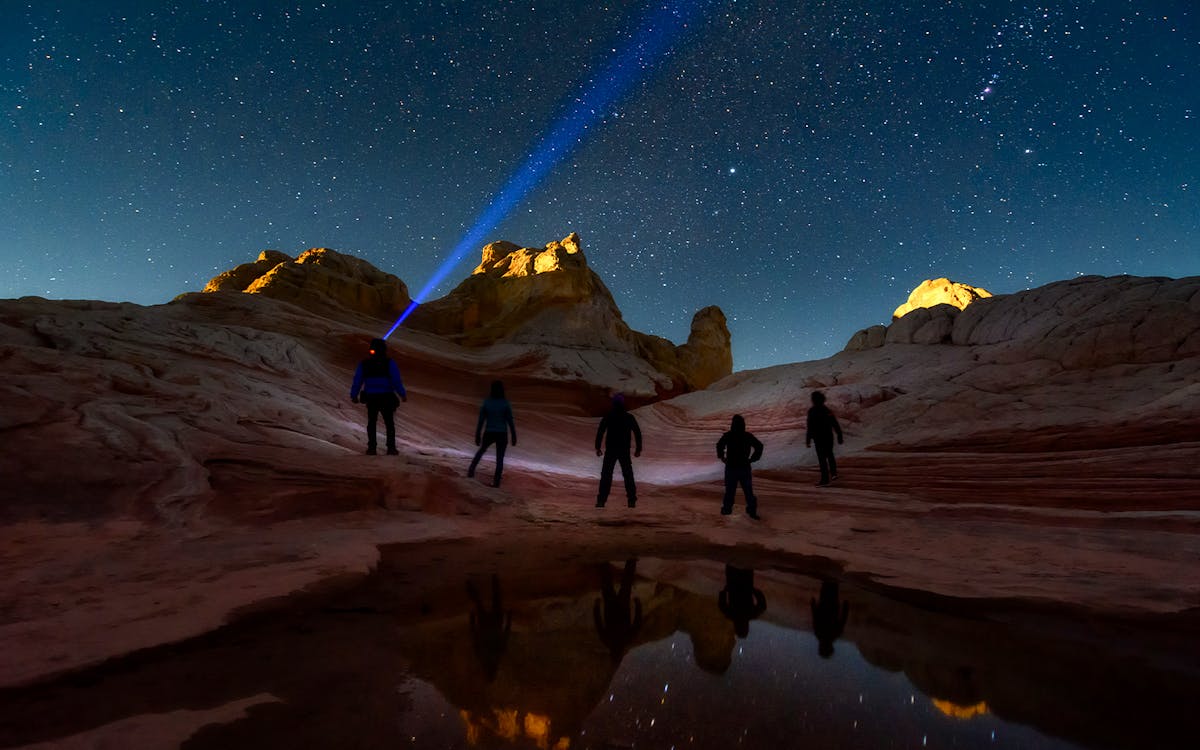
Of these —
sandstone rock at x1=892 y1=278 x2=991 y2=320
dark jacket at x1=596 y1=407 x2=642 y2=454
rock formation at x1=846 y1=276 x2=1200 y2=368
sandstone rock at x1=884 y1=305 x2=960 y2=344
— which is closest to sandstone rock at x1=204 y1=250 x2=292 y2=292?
dark jacket at x1=596 y1=407 x2=642 y2=454

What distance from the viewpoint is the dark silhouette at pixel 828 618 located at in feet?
10.8

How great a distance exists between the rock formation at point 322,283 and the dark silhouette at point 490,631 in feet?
84.8

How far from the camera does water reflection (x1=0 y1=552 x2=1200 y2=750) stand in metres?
2.18

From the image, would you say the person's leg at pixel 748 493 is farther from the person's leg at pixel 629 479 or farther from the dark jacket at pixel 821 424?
the dark jacket at pixel 821 424

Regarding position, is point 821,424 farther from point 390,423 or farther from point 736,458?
point 390,423

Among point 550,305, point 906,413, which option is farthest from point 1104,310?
point 550,305

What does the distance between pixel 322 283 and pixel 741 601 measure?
3110 cm

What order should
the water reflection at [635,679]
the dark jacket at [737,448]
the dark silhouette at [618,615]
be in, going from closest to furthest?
the water reflection at [635,679]
the dark silhouette at [618,615]
the dark jacket at [737,448]

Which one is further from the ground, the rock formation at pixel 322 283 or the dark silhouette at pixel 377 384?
the rock formation at pixel 322 283

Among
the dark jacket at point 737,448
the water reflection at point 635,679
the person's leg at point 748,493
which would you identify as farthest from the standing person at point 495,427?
the water reflection at point 635,679

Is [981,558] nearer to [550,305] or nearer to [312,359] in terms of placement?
[312,359]

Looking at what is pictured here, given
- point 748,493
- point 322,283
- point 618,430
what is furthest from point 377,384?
point 322,283

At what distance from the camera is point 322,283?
96.2ft

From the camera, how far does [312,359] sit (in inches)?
639
